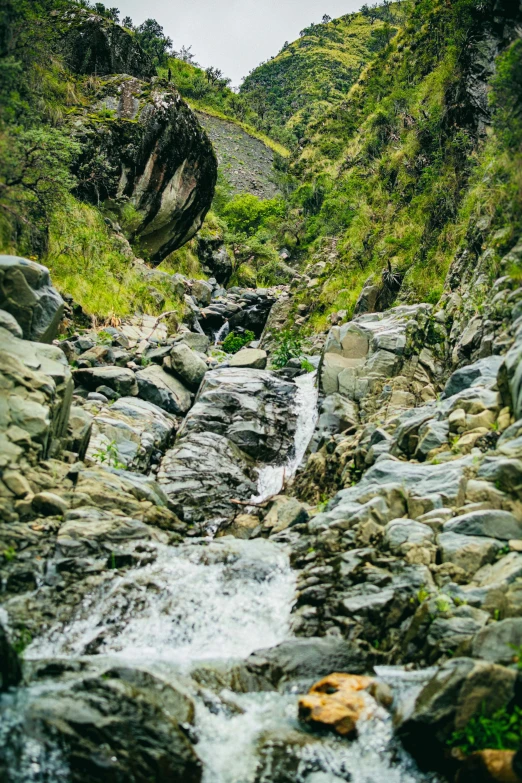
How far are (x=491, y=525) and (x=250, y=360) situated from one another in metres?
15.5

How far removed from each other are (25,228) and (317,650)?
484 inches

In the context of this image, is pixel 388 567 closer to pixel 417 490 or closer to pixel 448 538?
pixel 448 538

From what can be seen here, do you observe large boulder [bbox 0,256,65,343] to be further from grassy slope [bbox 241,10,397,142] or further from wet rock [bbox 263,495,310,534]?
grassy slope [bbox 241,10,397,142]

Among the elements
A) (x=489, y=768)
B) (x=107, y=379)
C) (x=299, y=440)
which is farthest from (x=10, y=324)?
(x=489, y=768)

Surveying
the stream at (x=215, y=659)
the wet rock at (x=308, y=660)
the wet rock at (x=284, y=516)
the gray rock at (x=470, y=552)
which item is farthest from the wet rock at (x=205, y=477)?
the gray rock at (x=470, y=552)

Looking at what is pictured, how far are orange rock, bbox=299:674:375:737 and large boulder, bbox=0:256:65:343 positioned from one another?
8.41 metres

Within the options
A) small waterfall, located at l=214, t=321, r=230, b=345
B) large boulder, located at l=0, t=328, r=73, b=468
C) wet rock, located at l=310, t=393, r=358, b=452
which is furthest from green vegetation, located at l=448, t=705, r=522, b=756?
small waterfall, located at l=214, t=321, r=230, b=345

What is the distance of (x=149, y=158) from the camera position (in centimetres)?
2767

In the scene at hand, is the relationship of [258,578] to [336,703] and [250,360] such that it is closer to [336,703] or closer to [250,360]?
Answer: [336,703]

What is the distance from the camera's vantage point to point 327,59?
117 m

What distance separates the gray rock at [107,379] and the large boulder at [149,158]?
497 inches

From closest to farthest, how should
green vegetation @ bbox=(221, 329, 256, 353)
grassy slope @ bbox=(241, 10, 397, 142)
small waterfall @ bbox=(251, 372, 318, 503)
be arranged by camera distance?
small waterfall @ bbox=(251, 372, 318, 503) < green vegetation @ bbox=(221, 329, 256, 353) < grassy slope @ bbox=(241, 10, 397, 142)

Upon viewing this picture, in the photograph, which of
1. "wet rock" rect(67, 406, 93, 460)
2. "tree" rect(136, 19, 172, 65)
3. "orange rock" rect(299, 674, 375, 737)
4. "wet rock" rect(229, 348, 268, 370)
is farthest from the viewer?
"tree" rect(136, 19, 172, 65)

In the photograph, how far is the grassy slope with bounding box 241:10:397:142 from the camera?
97438mm
